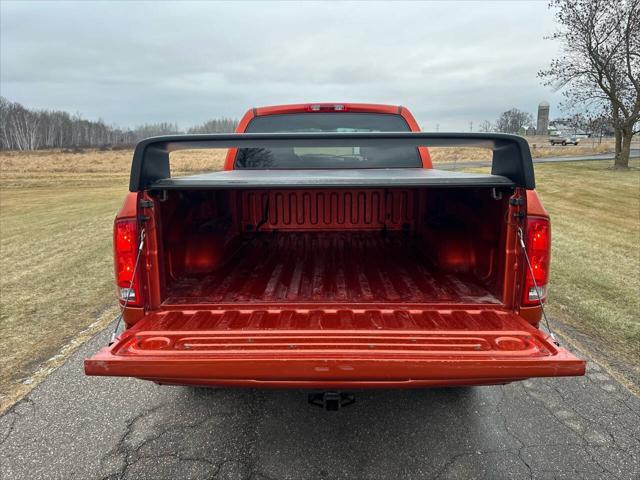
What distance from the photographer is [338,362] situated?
1813 mm

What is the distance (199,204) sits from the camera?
10.6 ft

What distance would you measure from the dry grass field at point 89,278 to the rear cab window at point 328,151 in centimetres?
232

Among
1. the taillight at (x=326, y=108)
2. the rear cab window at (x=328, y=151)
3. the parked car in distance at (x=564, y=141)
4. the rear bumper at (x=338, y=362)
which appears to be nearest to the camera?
the rear bumper at (x=338, y=362)

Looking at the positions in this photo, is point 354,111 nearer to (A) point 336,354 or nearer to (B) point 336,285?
(B) point 336,285

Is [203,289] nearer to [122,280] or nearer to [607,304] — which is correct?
[122,280]

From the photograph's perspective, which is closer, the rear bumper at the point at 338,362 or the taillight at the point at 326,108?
the rear bumper at the point at 338,362

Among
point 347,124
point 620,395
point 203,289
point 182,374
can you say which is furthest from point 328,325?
point 347,124

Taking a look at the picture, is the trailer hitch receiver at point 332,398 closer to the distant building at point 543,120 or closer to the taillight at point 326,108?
the taillight at point 326,108

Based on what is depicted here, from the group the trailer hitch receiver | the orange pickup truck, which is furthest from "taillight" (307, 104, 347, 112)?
the trailer hitch receiver

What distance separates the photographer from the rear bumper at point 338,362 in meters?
1.80

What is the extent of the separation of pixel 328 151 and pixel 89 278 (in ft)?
13.1

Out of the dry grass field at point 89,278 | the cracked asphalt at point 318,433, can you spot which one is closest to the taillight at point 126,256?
the cracked asphalt at point 318,433

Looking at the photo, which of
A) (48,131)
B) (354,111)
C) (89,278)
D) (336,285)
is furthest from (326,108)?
(48,131)

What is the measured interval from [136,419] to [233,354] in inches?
54.1
